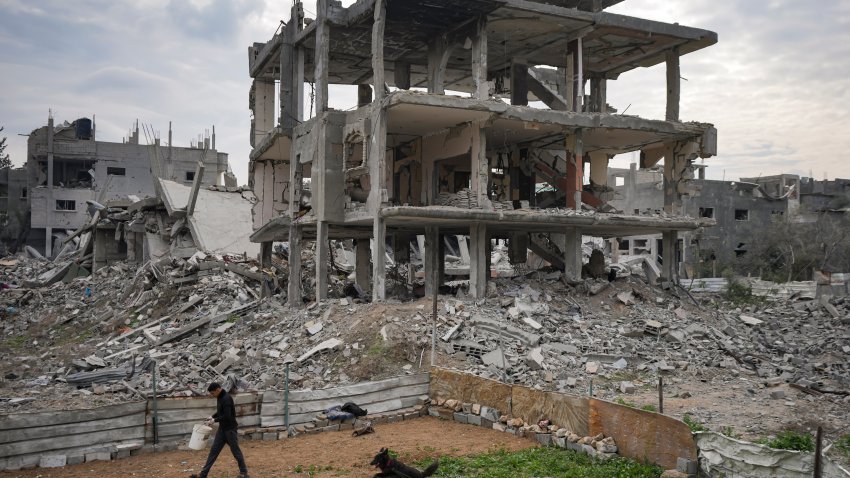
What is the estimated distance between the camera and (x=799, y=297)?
2972cm

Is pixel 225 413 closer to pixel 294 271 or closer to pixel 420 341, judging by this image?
pixel 420 341

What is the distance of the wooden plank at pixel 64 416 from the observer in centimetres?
1005

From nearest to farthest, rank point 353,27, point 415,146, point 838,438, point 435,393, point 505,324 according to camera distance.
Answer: point 838,438
point 435,393
point 505,324
point 353,27
point 415,146

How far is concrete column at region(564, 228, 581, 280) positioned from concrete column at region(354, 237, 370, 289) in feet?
24.9

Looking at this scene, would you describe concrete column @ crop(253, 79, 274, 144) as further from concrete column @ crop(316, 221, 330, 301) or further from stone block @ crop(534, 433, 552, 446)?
stone block @ crop(534, 433, 552, 446)

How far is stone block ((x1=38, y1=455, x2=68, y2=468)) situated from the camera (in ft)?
33.6

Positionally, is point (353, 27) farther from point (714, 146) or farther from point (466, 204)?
point (714, 146)

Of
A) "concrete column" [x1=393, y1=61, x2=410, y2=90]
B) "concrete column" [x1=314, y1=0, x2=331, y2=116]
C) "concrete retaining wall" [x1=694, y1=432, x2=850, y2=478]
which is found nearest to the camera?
"concrete retaining wall" [x1=694, y1=432, x2=850, y2=478]

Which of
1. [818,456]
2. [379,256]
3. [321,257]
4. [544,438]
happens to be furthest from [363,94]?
[818,456]

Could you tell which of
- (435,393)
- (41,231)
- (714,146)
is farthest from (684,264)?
(41,231)

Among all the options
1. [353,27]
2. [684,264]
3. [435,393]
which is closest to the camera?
[435,393]

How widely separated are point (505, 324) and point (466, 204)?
12.5 feet

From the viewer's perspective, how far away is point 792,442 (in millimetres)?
10352

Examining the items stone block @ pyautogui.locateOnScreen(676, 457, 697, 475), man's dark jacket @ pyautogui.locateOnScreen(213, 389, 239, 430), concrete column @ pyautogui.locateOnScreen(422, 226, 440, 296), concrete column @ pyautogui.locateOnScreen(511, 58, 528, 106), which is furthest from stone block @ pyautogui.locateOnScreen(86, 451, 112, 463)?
concrete column @ pyautogui.locateOnScreen(511, 58, 528, 106)
